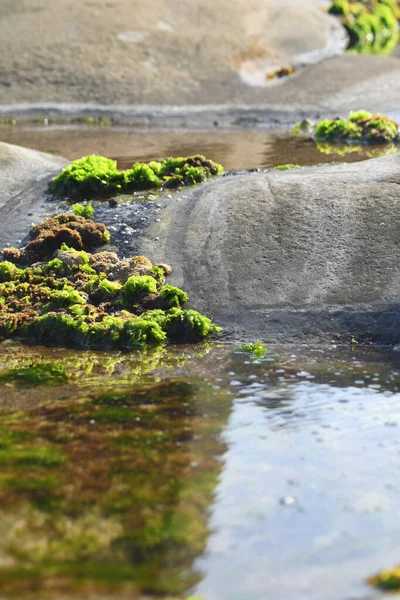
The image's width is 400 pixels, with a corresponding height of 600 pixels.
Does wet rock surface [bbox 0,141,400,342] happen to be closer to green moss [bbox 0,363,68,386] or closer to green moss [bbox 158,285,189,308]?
green moss [bbox 158,285,189,308]

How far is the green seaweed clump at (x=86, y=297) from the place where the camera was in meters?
16.5

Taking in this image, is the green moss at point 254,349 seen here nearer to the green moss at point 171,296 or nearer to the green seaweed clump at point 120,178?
the green moss at point 171,296

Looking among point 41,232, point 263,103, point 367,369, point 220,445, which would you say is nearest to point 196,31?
point 263,103

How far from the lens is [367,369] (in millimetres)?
14750

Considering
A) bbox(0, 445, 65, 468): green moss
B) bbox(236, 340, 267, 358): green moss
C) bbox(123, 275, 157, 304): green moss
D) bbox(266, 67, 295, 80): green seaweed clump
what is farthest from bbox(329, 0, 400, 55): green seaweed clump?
bbox(0, 445, 65, 468): green moss

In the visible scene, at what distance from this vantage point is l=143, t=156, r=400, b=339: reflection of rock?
16797 millimetres

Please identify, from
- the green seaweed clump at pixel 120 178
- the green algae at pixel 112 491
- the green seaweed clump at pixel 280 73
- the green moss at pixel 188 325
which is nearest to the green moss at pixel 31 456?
the green algae at pixel 112 491

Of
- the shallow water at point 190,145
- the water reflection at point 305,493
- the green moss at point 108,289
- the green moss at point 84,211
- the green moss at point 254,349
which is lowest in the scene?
the shallow water at point 190,145

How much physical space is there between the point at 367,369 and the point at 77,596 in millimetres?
8062

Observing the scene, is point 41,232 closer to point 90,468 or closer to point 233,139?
point 90,468

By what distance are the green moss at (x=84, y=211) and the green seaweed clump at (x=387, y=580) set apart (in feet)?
46.6

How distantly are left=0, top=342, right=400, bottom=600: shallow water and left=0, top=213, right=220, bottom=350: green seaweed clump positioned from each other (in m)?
1.38

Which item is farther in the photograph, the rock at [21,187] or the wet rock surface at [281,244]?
the rock at [21,187]

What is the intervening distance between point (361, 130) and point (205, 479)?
82.2ft
